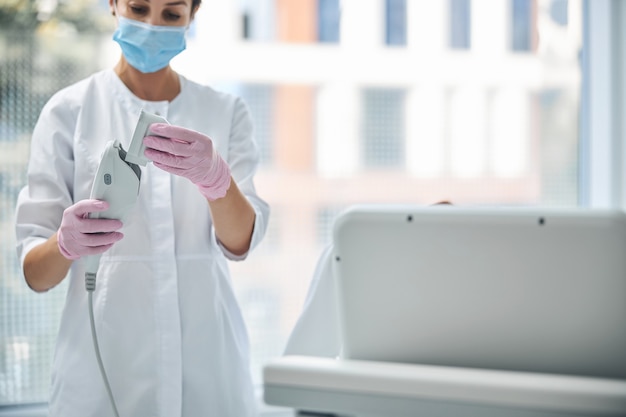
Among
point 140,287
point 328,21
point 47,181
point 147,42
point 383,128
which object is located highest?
point 328,21

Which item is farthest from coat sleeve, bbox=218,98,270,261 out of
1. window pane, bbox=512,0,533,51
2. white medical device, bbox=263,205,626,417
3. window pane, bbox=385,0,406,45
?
window pane, bbox=512,0,533,51

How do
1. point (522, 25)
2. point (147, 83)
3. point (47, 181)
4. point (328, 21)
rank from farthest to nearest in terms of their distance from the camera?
point (522, 25)
point (328, 21)
point (147, 83)
point (47, 181)

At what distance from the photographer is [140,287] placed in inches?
54.8

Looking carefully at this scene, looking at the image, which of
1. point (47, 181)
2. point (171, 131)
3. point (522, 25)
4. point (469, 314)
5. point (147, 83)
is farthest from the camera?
point (522, 25)

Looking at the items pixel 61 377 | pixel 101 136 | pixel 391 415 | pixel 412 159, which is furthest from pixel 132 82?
pixel 412 159

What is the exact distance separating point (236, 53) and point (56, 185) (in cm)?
98

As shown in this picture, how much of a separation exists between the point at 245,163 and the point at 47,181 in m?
0.40

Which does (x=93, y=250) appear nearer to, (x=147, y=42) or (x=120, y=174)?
(x=120, y=174)

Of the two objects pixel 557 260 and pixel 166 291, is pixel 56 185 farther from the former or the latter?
pixel 557 260

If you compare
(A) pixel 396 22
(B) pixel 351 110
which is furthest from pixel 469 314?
(A) pixel 396 22

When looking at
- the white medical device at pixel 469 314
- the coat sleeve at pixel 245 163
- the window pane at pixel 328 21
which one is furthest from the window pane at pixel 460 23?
the white medical device at pixel 469 314

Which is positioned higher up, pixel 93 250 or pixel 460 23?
pixel 460 23

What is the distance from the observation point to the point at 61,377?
1369 mm

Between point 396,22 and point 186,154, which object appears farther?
point 396,22
